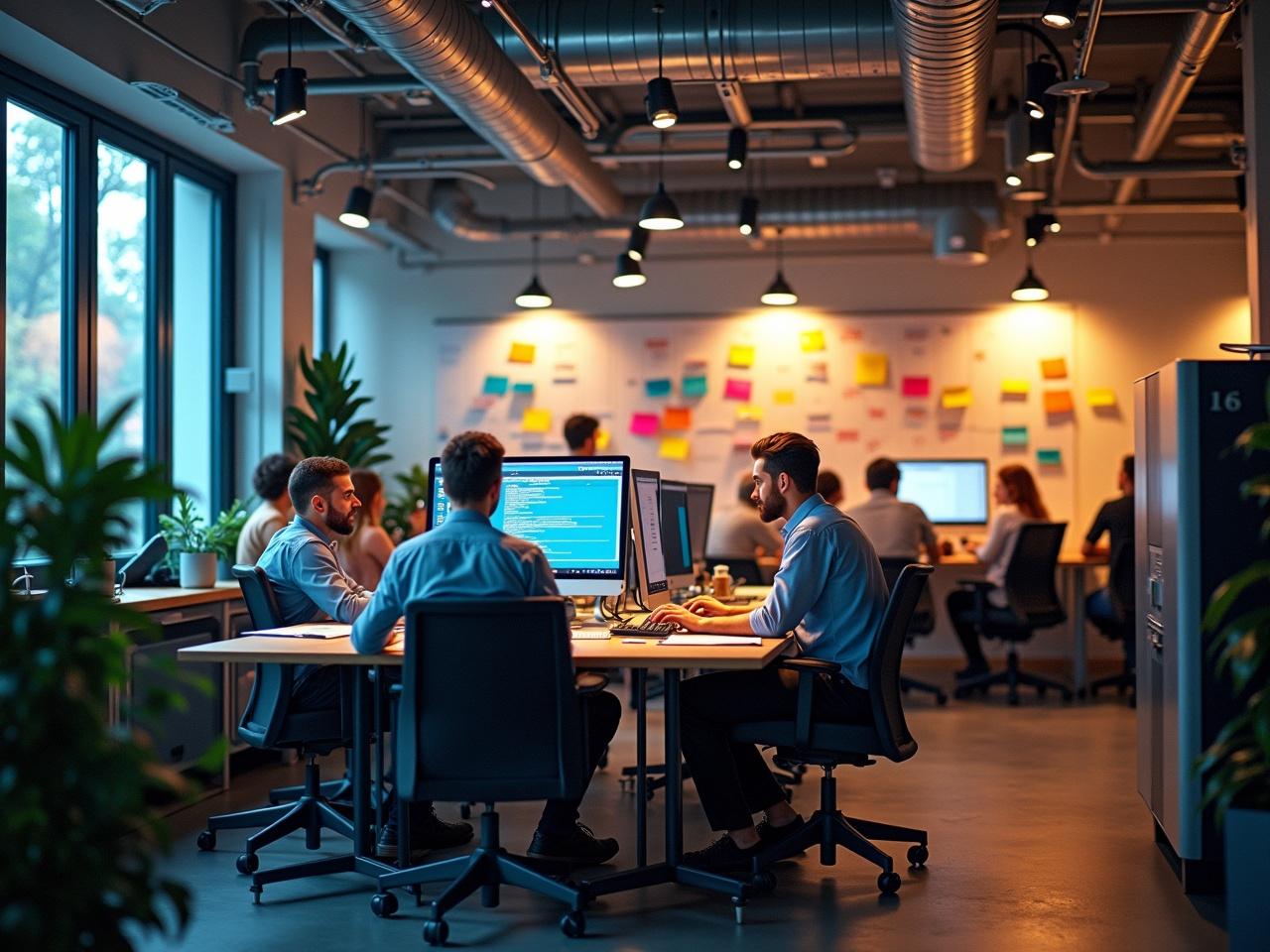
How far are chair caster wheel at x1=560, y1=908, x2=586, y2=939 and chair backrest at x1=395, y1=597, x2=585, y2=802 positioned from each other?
0.40 meters

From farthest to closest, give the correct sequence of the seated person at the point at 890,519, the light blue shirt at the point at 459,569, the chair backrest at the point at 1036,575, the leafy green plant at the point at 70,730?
the chair backrest at the point at 1036,575, the seated person at the point at 890,519, the light blue shirt at the point at 459,569, the leafy green plant at the point at 70,730

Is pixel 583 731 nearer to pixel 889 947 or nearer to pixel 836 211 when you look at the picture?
pixel 889 947

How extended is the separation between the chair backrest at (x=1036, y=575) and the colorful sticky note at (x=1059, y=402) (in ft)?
4.69

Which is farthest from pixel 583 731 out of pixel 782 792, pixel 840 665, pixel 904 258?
pixel 904 258

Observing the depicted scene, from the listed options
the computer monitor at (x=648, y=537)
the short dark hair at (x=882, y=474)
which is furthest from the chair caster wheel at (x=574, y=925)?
the short dark hair at (x=882, y=474)

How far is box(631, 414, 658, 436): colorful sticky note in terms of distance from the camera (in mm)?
9086

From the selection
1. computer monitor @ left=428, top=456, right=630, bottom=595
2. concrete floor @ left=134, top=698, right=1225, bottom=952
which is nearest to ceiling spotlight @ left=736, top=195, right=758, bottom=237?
concrete floor @ left=134, top=698, right=1225, bottom=952

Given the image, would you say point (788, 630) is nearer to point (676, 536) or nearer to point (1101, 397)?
point (676, 536)

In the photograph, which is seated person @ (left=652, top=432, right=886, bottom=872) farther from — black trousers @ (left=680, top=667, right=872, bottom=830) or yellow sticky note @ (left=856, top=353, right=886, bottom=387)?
yellow sticky note @ (left=856, top=353, right=886, bottom=387)

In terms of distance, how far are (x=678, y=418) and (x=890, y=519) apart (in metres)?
2.19

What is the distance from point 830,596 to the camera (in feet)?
12.7

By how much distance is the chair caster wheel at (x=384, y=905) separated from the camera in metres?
3.64

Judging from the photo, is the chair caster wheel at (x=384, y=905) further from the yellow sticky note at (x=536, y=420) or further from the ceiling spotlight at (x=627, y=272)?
the yellow sticky note at (x=536, y=420)

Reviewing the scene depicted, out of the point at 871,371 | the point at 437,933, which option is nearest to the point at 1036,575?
the point at 871,371
